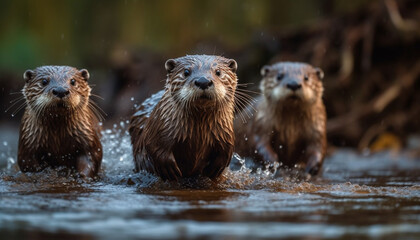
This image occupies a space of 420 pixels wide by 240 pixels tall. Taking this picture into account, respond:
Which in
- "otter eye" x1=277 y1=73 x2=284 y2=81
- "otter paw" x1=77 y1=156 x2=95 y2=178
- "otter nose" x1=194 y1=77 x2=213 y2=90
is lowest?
"otter paw" x1=77 y1=156 x2=95 y2=178

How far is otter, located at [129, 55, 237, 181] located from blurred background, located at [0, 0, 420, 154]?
109 inches

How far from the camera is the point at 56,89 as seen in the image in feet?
12.8

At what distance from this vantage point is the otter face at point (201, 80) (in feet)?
11.1

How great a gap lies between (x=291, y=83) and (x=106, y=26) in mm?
5875

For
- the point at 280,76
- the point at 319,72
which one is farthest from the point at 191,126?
the point at 319,72

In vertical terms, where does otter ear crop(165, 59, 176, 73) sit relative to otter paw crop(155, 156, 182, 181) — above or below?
above

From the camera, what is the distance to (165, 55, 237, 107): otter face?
337 centimetres

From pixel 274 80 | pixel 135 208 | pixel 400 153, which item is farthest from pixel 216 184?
pixel 400 153

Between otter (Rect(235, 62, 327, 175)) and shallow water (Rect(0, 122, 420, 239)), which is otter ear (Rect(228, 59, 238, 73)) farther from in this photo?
otter (Rect(235, 62, 327, 175))

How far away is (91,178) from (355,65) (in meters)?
4.20

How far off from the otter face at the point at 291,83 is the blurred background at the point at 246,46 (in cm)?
170

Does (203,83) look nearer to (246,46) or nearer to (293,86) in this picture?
(293,86)

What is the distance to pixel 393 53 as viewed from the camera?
7492 millimetres

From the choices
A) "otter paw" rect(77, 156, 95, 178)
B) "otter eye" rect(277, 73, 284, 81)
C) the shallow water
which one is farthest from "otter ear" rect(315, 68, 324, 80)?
"otter paw" rect(77, 156, 95, 178)
